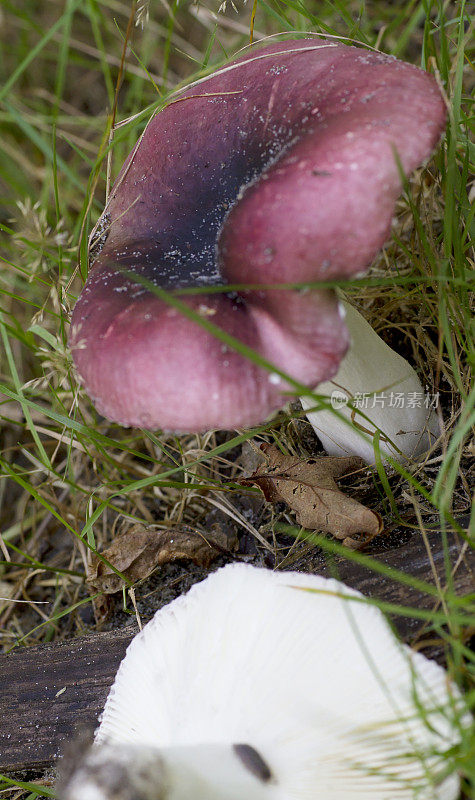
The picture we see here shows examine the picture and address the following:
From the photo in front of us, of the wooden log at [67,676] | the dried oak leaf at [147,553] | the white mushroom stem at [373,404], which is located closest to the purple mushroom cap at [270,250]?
the white mushroom stem at [373,404]

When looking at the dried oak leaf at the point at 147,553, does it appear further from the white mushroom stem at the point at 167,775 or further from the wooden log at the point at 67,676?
the white mushroom stem at the point at 167,775

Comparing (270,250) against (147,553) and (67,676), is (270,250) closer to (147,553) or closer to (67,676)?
(147,553)

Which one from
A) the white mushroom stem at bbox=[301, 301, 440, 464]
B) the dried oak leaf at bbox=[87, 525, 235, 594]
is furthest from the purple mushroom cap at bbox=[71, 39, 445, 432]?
the dried oak leaf at bbox=[87, 525, 235, 594]

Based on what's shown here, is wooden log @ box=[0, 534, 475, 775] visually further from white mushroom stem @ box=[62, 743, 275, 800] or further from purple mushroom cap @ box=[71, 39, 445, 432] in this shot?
purple mushroom cap @ box=[71, 39, 445, 432]

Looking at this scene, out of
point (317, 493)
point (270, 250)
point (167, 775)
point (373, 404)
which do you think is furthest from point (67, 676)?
point (270, 250)

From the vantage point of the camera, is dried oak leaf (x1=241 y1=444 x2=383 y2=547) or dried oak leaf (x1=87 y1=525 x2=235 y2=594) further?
dried oak leaf (x1=87 y1=525 x2=235 y2=594)

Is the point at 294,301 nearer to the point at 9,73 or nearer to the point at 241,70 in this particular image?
the point at 241,70
